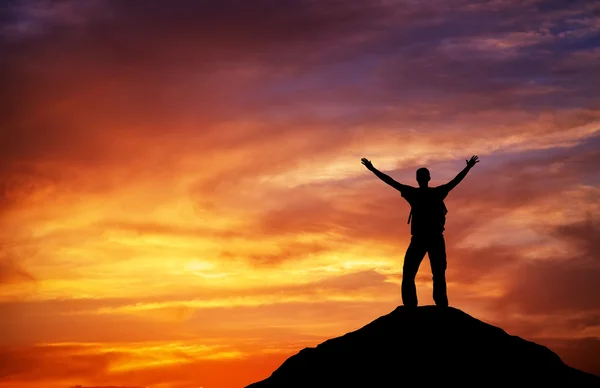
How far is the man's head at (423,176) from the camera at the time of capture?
2423 cm

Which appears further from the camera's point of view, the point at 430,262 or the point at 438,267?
the point at 430,262

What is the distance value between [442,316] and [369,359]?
2.79 metres

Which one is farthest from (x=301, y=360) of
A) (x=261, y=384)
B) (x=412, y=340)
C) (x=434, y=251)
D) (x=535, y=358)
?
(x=535, y=358)

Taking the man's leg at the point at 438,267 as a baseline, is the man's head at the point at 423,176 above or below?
above

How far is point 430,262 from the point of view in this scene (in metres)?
24.3

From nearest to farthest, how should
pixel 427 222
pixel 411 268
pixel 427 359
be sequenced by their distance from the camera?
pixel 427 359 → pixel 427 222 → pixel 411 268

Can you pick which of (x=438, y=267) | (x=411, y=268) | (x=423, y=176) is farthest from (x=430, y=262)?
(x=423, y=176)

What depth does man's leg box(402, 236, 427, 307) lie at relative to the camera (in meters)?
24.3

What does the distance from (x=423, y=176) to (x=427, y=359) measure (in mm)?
5609

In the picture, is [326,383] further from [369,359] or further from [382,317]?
[382,317]

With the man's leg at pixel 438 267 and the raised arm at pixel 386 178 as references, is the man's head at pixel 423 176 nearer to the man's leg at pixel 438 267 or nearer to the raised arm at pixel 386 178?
the raised arm at pixel 386 178

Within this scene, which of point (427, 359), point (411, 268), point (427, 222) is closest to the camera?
point (427, 359)

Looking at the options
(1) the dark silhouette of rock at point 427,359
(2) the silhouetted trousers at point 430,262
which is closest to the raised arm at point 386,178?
(2) the silhouetted trousers at point 430,262

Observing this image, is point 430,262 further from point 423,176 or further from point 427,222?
point 423,176
